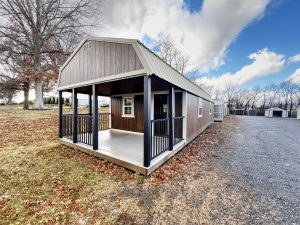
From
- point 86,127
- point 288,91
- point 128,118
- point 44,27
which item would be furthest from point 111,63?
point 288,91

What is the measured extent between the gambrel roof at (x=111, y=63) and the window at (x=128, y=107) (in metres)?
3.45

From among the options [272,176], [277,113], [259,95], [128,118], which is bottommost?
[272,176]

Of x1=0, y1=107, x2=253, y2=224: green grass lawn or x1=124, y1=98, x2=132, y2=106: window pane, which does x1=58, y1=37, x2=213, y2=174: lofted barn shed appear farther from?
x1=0, y1=107, x2=253, y2=224: green grass lawn

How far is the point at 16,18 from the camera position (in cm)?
1369

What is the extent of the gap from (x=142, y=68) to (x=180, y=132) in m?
4.16

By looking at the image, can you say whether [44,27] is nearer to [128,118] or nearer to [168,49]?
[128,118]

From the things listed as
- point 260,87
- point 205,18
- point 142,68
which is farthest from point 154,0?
point 260,87

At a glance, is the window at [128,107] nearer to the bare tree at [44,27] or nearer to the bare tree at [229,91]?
the bare tree at [44,27]

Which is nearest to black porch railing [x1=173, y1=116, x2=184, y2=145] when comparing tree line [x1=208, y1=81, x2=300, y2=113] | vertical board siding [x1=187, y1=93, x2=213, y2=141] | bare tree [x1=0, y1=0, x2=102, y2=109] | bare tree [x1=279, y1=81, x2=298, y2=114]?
vertical board siding [x1=187, y1=93, x2=213, y2=141]

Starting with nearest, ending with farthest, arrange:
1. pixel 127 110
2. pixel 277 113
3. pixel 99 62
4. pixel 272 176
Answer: pixel 272 176
pixel 99 62
pixel 127 110
pixel 277 113

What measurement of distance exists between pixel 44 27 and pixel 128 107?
1313 cm

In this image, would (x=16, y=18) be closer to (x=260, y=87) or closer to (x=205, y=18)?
(x=205, y=18)

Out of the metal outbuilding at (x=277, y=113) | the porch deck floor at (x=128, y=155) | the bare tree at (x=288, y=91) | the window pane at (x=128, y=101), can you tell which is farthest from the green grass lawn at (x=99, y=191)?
the bare tree at (x=288, y=91)

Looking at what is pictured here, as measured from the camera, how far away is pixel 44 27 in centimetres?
1458
